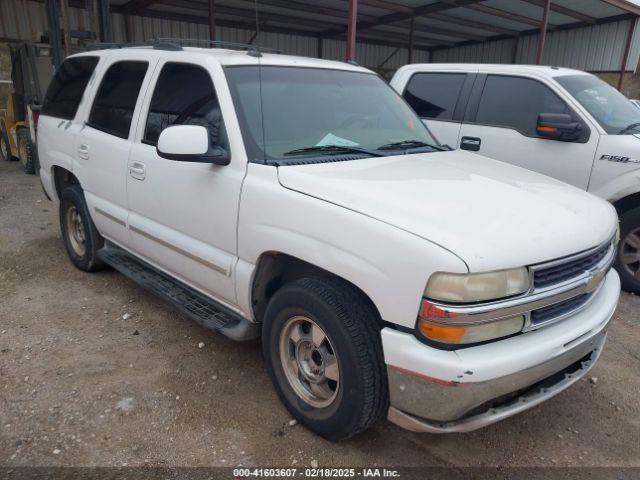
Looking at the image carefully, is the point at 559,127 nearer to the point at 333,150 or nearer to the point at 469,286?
the point at 333,150

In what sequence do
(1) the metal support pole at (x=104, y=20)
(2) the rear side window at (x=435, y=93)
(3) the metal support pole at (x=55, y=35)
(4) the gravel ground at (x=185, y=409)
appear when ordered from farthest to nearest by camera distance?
(3) the metal support pole at (x=55, y=35) < (1) the metal support pole at (x=104, y=20) < (2) the rear side window at (x=435, y=93) < (4) the gravel ground at (x=185, y=409)

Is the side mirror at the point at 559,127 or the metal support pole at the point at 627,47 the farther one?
the metal support pole at the point at 627,47

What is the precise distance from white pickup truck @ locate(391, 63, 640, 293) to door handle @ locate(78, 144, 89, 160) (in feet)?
12.0

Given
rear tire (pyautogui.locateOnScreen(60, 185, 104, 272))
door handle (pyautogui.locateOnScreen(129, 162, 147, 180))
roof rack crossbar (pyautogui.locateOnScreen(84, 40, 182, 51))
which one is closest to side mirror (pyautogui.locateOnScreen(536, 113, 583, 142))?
roof rack crossbar (pyautogui.locateOnScreen(84, 40, 182, 51))

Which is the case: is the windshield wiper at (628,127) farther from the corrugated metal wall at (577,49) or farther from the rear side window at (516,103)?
the corrugated metal wall at (577,49)

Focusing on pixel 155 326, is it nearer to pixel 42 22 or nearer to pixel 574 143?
pixel 574 143

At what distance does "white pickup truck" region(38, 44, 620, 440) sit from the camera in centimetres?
203

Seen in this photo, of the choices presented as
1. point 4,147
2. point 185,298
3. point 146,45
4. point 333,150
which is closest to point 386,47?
point 4,147

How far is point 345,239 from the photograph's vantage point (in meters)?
2.22

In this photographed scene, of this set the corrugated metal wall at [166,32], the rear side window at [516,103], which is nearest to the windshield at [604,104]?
the rear side window at [516,103]

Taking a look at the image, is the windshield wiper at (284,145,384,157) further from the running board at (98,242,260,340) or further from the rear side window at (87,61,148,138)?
the rear side window at (87,61,148,138)

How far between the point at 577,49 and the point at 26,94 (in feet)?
59.0

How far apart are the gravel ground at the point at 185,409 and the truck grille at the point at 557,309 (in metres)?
0.85

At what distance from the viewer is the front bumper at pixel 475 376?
6.51ft
